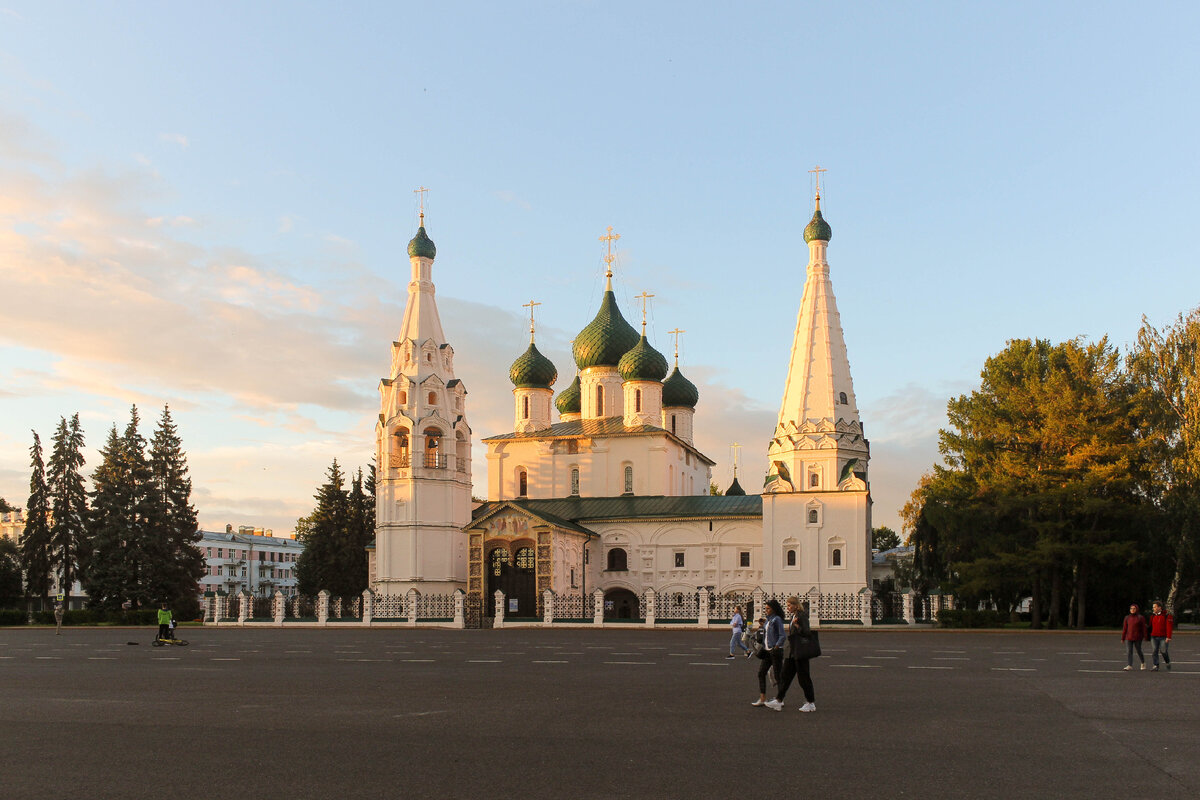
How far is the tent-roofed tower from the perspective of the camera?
5044 centimetres

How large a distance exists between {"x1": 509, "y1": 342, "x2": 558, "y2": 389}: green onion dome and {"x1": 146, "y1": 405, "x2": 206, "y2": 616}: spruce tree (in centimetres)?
1845

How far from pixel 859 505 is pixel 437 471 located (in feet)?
62.3

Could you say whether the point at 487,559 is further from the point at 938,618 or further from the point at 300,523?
the point at 300,523

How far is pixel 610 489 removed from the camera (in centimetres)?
5612

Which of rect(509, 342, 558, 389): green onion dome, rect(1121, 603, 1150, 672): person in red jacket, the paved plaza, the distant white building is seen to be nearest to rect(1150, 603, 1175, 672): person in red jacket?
rect(1121, 603, 1150, 672): person in red jacket

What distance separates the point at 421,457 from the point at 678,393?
54.7 ft

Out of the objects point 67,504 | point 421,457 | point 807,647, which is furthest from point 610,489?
point 807,647

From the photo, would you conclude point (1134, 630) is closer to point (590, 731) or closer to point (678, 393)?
point (590, 731)

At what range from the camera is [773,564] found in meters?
47.3

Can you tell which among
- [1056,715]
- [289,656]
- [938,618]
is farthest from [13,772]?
[938,618]

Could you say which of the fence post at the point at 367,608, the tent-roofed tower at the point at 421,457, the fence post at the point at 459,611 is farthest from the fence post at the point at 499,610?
the tent-roofed tower at the point at 421,457

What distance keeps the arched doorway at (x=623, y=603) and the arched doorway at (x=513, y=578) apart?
413 cm

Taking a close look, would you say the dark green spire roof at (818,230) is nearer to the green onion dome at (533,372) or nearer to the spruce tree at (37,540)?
the green onion dome at (533,372)

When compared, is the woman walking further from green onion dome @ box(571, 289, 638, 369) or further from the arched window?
green onion dome @ box(571, 289, 638, 369)
